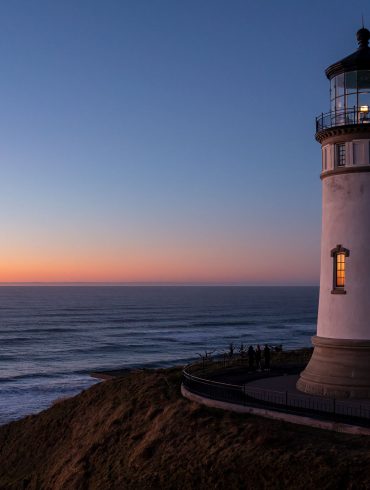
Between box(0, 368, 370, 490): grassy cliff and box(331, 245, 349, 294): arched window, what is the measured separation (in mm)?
6606

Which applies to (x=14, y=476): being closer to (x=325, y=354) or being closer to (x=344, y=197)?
(x=325, y=354)

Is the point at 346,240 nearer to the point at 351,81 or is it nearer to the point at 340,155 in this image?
the point at 340,155

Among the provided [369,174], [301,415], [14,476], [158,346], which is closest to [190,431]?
[301,415]

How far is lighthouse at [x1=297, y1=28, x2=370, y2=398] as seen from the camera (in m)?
23.4

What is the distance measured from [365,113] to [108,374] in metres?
19.1

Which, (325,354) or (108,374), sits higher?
(325,354)

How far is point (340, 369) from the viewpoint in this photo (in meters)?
23.6

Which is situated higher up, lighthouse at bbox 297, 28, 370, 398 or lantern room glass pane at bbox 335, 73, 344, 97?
lantern room glass pane at bbox 335, 73, 344, 97

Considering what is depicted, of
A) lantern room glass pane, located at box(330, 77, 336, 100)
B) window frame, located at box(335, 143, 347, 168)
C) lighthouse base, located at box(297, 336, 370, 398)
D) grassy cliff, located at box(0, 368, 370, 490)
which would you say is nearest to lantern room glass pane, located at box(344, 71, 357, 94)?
lantern room glass pane, located at box(330, 77, 336, 100)

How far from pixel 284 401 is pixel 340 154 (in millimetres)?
9957

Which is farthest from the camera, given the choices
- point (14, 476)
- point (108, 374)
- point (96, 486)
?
point (108, 374)

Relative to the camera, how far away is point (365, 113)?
2402 cm

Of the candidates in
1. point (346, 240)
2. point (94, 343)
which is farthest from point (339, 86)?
point (94, 343)

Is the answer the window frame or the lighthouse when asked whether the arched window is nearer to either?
the lighthouse
